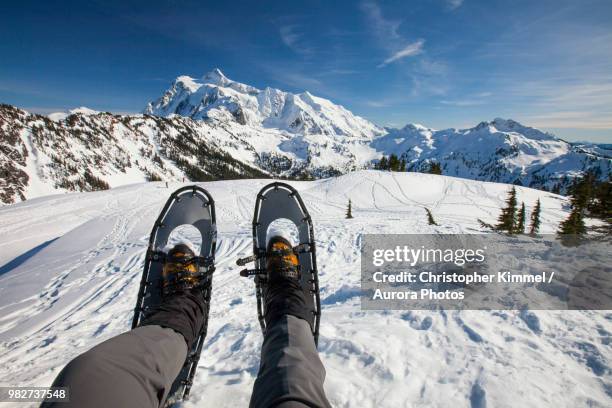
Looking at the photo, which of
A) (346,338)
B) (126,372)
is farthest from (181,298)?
(346,338)

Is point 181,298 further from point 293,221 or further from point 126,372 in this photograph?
point 293,221

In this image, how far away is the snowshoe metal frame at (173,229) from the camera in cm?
381

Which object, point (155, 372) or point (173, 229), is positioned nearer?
point (155, 372)

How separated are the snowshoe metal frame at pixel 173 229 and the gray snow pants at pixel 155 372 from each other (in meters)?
0.97

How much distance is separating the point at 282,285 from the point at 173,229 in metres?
2.30

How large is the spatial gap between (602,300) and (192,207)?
6.67 m

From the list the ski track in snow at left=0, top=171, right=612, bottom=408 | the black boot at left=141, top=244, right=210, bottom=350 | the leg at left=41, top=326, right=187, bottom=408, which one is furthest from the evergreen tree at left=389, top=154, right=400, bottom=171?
the leg at left=41, top=326, right=187, bottom=408

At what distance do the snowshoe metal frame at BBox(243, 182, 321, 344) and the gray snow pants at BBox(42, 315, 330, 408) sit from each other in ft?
4.72

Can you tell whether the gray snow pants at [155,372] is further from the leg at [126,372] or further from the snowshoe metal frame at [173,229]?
the snowshoe metal frame at [173,229]

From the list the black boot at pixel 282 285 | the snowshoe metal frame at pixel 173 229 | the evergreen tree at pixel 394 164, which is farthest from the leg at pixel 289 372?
the evergreen tree at pixel 394 164

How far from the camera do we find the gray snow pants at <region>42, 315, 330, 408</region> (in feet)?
5.38

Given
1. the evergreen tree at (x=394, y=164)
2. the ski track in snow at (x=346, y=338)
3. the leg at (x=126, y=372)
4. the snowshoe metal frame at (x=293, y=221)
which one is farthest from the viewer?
the evergreen tree at (x=394, y=164)

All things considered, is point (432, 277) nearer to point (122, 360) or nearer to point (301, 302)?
point (301, 302)

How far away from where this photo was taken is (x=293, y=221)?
522cm
